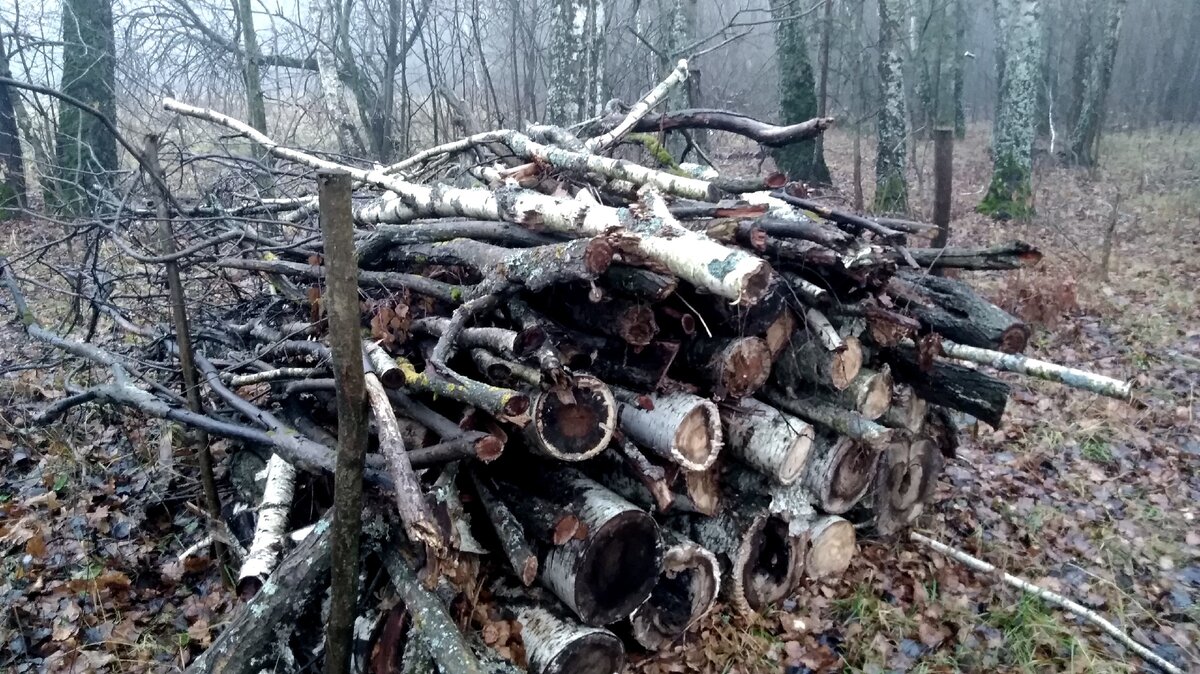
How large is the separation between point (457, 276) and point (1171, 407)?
215 inches

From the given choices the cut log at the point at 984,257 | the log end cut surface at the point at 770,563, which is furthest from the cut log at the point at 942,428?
the log end cut surface at the point at 770,563

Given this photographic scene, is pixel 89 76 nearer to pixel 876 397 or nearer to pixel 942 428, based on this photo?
pixel 876 397

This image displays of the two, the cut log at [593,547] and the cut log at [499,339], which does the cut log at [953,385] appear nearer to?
the cut log at [593,547]

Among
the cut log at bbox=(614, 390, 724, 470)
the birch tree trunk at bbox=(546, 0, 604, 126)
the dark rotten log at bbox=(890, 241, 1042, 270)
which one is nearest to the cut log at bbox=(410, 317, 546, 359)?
the cut log at bbox=(614, 390, 724, 470)

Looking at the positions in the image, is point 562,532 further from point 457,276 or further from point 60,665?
point 60,665

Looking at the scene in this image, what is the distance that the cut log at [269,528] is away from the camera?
309 cm

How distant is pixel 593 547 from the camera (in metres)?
2.92

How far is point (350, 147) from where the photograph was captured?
35.6 ft

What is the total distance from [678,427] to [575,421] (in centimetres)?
50

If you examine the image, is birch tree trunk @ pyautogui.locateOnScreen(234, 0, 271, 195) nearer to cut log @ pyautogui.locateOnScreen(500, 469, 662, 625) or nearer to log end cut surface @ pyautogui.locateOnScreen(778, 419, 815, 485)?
cut log @ pyautogui.locateOnScreen(500, 469, 662, 625)

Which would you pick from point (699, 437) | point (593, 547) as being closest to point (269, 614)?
point (593, 547)

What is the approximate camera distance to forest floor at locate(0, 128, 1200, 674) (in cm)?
336

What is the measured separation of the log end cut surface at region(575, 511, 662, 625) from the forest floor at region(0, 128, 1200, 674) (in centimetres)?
45

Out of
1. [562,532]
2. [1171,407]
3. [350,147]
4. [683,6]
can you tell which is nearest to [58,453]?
[562,532]
